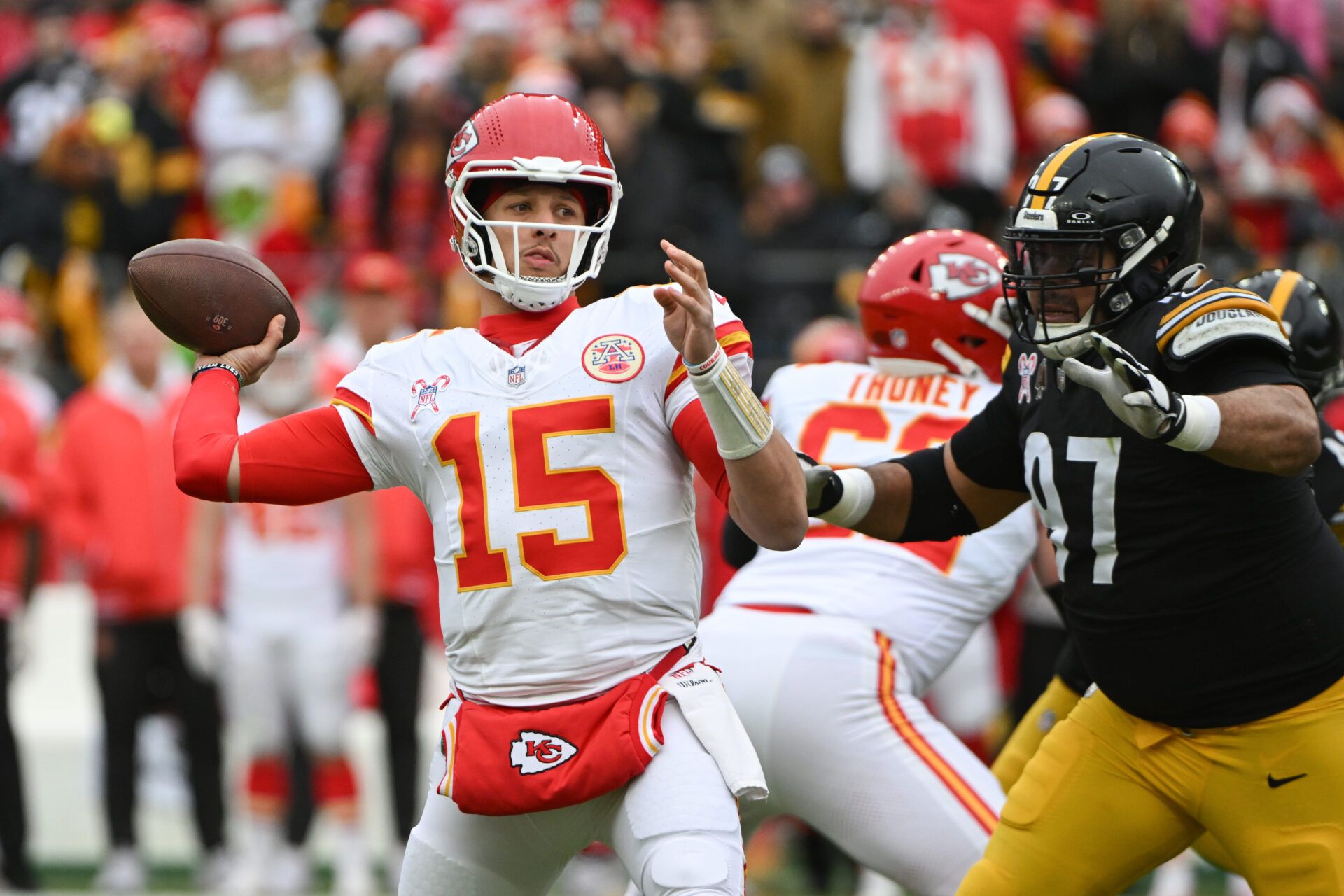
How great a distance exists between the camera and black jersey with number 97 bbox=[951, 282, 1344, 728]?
11.3 feet

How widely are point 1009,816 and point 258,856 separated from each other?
429cm

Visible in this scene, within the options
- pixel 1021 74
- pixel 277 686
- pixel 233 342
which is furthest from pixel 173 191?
pixel 233 342

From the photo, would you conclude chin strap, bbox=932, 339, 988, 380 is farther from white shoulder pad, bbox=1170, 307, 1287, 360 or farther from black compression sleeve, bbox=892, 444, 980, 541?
white shoulder pad, bbox=1170, 307, 1287, 360

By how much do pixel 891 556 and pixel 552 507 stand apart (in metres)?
1.30

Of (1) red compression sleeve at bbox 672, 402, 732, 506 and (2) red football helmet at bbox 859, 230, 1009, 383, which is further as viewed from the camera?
(2) red football helmet at bbox 859, 230, 1009, 383

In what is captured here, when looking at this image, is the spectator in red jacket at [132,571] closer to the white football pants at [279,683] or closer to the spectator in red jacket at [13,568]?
the spectator in red jacket at [13,568]

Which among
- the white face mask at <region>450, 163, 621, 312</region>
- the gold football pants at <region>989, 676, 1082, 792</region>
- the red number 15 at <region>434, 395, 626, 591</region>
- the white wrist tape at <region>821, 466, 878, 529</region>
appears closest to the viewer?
the red number 15 at <region>434, 395, 626, 591</region>

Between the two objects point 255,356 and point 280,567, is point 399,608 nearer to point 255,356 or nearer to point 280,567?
point 280,567

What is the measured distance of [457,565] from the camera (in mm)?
3512

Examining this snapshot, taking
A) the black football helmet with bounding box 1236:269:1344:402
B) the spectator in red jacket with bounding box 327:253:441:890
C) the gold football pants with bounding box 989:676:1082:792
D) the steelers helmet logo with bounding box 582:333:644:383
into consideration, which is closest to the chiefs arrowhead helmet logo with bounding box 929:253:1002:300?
the black football helmet with bounding box 1236:269:1344:402

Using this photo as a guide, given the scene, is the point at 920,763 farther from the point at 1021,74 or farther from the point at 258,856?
the point at 1021,74

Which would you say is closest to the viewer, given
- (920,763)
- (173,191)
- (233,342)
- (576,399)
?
(576,399)

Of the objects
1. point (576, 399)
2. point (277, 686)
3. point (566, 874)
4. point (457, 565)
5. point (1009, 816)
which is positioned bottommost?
point (566, 874)

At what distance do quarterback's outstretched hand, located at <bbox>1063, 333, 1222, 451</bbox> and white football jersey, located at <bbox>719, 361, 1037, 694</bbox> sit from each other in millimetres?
1211
